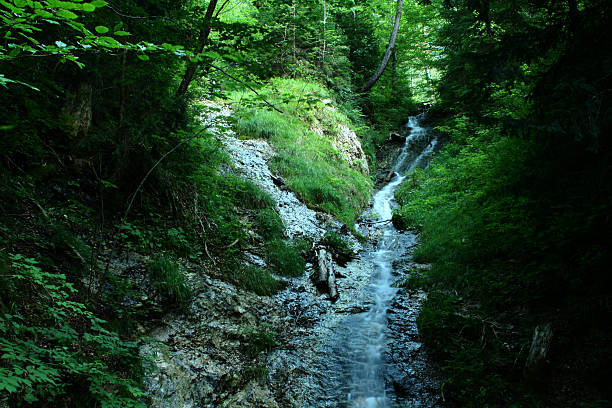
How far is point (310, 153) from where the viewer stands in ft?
36.0

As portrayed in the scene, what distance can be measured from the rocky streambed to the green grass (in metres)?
3.83

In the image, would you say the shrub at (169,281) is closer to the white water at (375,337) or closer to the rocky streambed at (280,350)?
the rocky streambed at (280,350)

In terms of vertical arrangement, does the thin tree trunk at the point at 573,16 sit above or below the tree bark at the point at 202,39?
above

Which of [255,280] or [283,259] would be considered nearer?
[255,280]

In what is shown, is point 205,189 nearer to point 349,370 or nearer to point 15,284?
point 15,284

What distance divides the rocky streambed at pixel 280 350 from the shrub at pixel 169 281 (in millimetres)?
193

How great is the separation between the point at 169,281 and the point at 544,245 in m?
4.57

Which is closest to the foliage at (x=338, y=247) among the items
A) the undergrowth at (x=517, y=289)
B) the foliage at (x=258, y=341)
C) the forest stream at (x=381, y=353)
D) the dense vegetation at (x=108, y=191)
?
the forest stream at (x=381, y=353)

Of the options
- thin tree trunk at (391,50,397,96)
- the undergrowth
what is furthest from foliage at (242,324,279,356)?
thin tree trunk at (391,50,397,96)

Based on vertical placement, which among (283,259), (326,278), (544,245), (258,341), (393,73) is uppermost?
(393,73)

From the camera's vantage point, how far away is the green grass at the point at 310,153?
368 inches

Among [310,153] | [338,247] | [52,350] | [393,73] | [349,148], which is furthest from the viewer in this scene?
[393,73]

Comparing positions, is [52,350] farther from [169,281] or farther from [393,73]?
[393,73]

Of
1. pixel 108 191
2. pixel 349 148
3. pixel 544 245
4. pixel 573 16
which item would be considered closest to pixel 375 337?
pixel 544 245
